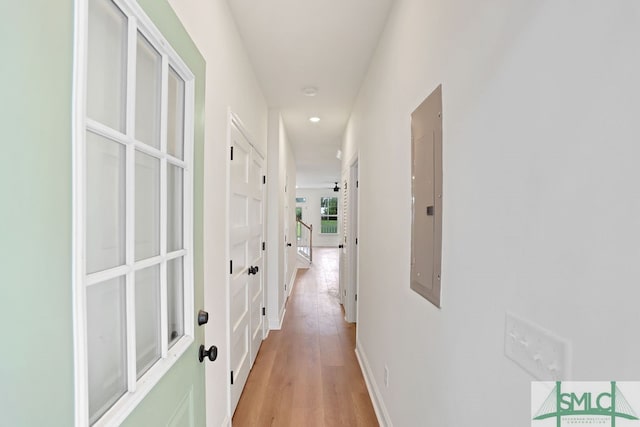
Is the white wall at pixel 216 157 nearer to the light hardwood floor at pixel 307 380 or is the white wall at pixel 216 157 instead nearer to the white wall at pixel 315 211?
the light hardwood floor at pixel 307 380

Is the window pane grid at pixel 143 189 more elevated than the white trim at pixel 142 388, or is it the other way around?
the window pane grid at pixel 143 189

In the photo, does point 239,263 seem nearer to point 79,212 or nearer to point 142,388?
point 142,388

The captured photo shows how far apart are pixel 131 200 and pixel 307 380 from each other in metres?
2.38

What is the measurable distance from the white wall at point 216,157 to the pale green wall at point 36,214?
904 millimetres

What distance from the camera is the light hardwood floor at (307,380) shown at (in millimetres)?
2143

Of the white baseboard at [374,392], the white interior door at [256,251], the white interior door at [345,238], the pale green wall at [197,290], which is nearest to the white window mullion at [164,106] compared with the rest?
the pale green wall at [197,290]

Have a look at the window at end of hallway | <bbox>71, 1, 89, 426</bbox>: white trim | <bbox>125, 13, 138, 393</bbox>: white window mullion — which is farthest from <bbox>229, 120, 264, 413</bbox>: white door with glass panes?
the window at end of hallway

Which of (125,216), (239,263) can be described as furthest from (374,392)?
(125,216)

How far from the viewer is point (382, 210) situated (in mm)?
2172

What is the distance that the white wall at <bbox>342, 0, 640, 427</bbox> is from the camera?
50 cm

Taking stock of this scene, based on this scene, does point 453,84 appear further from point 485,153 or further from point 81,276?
point 81,276

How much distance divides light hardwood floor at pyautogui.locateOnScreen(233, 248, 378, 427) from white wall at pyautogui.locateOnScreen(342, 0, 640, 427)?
920 millimetres

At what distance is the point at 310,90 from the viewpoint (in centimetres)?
318

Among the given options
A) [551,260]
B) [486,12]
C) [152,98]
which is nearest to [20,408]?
[152,98]
